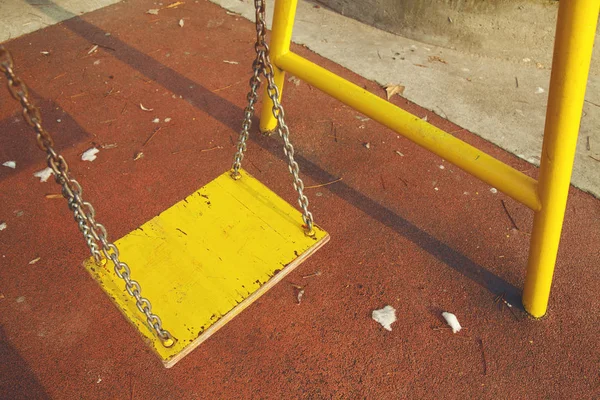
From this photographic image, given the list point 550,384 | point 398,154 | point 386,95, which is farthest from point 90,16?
point 550,384

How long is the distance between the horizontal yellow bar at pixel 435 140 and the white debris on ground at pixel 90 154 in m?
1.47

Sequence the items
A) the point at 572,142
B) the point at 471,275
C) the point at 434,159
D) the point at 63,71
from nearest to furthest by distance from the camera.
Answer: the point at 572,142 < the point at 471,275 < the point at 434,159 < the point at 63,71

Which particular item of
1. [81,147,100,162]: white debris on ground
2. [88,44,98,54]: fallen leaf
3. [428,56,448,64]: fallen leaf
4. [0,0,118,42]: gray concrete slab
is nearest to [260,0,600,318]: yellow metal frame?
[81,147,100,162]: white debris on ground

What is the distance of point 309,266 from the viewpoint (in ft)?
7.73

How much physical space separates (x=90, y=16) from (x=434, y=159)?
3.55 metres

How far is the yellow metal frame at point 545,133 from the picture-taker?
4.96ft

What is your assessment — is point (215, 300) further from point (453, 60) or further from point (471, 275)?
point (453, 60)

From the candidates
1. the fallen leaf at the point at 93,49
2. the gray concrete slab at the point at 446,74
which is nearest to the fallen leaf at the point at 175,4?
the gray concrete slab at the point at 446,74

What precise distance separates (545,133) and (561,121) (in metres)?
0.09

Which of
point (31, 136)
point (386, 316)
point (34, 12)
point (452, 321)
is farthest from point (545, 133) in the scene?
point (34, 12)

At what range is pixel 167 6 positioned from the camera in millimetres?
4590

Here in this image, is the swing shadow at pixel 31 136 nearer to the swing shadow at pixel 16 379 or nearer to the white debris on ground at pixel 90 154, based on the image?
the white debris on ground at pixel 90 154

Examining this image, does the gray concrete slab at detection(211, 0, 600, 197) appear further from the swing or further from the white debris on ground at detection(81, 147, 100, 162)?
the white debris on ground at detection(81, 147, 100, 162)

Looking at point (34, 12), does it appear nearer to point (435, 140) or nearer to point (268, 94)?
point (268, 94)
